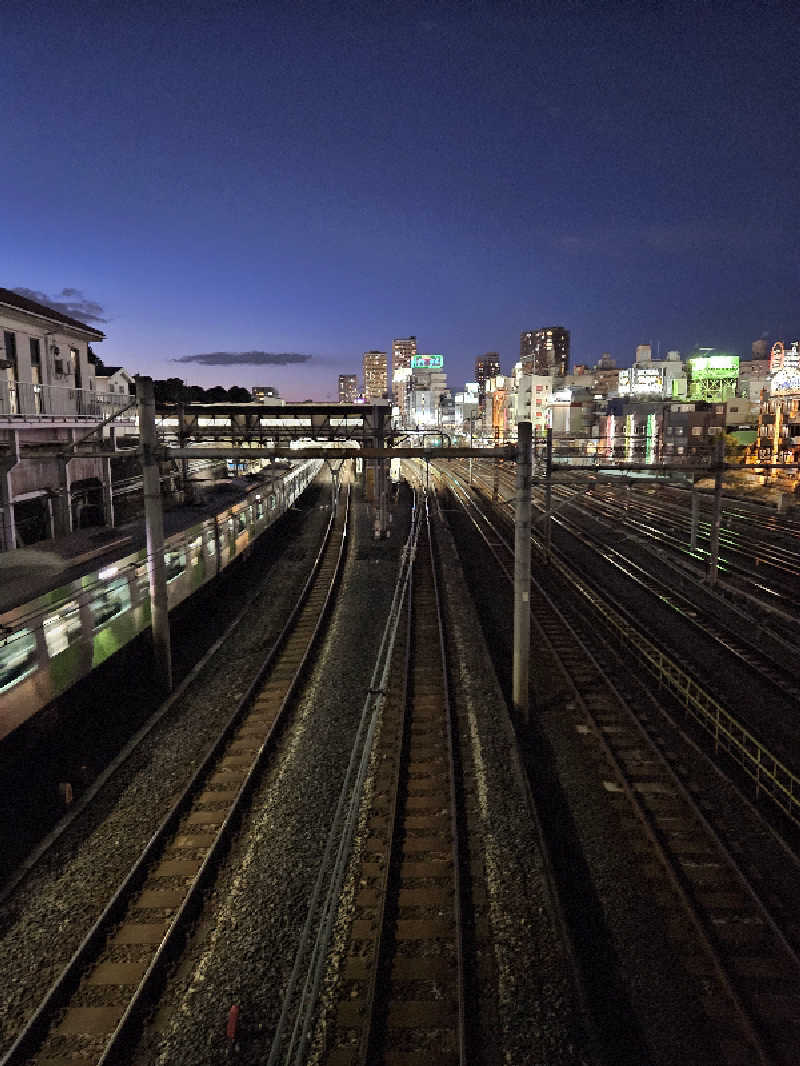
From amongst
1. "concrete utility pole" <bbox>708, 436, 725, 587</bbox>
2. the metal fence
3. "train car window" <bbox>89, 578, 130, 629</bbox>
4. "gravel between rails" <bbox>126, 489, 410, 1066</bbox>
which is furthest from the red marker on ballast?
"concrete utility pole" <bbox>708, 436, 725, 587</bbox>

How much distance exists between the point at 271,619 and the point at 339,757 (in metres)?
7.94

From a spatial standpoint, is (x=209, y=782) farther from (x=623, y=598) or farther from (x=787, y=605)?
(x=787, y=605)

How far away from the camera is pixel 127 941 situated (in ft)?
21.4

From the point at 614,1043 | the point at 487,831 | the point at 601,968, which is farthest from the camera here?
the point at 487,831

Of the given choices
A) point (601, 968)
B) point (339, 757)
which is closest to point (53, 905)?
point (339, 757)

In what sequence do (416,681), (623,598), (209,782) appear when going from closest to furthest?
(209,782) → (416,681) → (623,598)

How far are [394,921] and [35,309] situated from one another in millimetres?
19566

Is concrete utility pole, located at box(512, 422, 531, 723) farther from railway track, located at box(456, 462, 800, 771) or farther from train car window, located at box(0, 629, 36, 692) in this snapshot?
train car window, located at box(0, 629, 36, 692)

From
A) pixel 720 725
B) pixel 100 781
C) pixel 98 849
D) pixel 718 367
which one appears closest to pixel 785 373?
pixel 718 367

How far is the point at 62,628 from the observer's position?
999 cm

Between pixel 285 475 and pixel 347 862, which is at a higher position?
pixel 285 475

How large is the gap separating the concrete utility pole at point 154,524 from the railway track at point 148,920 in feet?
6.40

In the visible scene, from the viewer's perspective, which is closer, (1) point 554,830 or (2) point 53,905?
(2) point 53,905

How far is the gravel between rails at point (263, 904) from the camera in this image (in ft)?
18.1
